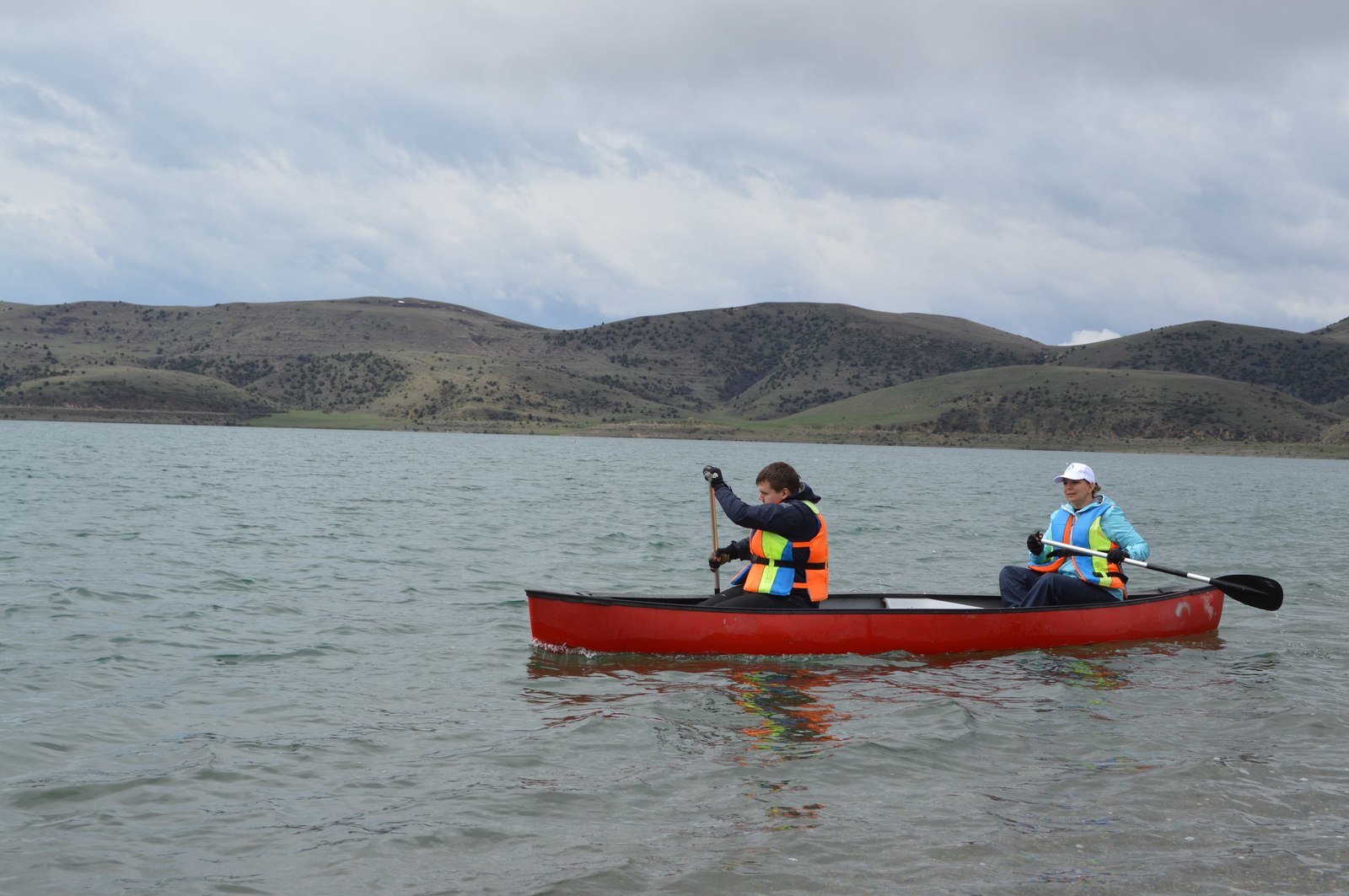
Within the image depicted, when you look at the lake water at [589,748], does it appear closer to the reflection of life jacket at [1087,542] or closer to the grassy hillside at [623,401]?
the reflection of life jacket at [1087,542]

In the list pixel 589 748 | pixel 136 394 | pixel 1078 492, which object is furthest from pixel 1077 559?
pixel 136 394

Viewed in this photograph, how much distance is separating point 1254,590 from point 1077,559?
2.81 meters

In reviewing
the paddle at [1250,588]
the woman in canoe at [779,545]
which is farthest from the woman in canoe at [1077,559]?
the woman in canoe at [779,545]

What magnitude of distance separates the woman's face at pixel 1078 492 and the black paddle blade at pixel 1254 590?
2.60 metres

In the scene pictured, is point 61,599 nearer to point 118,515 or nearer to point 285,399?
point 118,515

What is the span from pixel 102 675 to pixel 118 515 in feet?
68.1

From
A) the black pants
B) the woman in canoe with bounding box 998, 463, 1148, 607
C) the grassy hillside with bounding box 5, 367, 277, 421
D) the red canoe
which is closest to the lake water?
the red canoe

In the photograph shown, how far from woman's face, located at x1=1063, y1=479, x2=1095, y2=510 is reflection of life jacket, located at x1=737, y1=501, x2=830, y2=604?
3.39 m

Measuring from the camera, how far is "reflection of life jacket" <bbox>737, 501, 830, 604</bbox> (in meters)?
12.9

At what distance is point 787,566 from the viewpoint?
513 inches

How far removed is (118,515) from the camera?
30.8 m

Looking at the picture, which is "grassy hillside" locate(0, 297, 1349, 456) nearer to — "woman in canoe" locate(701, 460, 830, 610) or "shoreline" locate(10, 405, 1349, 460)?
"shoreline" locate(10, 405, 1349, 460)

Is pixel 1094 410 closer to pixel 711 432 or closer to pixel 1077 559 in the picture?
pixel 711 432

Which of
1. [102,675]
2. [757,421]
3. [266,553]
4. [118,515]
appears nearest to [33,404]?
[757,421]
